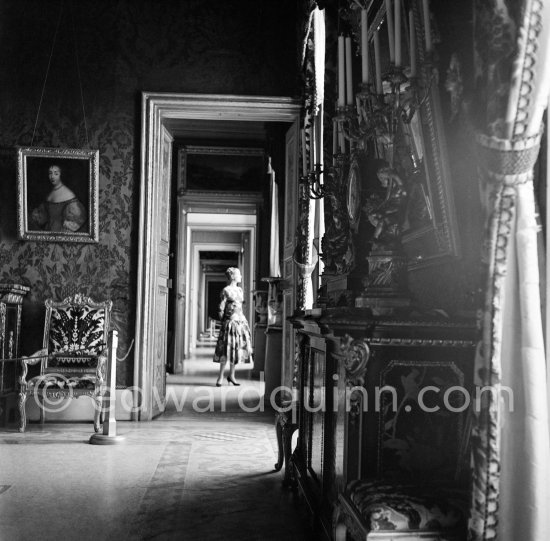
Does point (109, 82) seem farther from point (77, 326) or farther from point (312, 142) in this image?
point (77, 326)

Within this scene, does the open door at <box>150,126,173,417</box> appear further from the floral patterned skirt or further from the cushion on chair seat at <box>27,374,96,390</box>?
the floral patterned skirt

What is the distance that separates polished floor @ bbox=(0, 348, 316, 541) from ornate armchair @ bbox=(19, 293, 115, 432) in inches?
12.3

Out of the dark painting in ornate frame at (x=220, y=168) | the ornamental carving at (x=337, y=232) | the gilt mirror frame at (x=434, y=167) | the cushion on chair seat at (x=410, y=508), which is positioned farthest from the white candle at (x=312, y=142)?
the dark painting in ornate frame at (x=220, y=168)

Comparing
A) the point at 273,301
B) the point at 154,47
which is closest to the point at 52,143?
the point at 154,47

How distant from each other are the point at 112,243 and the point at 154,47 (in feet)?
6.03

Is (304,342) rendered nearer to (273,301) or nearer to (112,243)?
(112,243)

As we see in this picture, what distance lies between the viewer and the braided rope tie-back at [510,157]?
172cm

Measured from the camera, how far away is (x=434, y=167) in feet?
8.17

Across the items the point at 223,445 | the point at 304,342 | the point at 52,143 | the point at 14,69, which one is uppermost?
the point at 14,69

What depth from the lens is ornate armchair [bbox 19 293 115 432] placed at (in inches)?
211

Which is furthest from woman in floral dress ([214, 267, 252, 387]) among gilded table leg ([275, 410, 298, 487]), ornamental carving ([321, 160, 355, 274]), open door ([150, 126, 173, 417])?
ornamental carving ([321, 160, 355, 274])

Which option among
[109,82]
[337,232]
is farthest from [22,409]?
[337,232]

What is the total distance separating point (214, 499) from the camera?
343cm

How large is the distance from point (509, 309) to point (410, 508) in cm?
62
